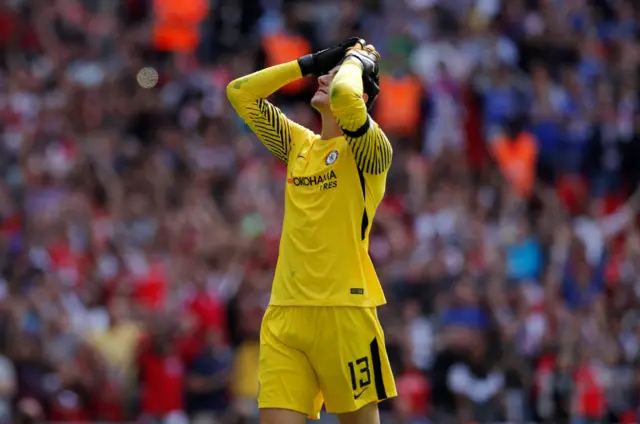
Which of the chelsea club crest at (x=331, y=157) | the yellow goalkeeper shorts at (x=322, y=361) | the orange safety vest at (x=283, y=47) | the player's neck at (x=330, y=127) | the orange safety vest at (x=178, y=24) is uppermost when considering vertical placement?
the orange safety vest at (x=178, y=24)

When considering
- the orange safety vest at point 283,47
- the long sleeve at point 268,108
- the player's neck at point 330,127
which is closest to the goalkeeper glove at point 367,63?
the player's neck at point 330,127

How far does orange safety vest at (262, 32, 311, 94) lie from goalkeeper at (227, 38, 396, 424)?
886cm

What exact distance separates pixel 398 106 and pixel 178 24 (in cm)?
297

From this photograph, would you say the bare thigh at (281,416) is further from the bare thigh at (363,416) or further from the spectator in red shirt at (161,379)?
the spectator in red shirt at (161,379)

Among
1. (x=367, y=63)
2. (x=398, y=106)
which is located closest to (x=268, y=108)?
(x=367, y=63)

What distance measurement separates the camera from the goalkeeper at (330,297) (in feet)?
23.8

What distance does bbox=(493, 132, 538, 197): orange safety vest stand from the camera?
623 inches

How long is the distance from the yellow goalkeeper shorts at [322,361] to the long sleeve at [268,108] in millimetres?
1054

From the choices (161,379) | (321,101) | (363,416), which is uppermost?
(321,101)

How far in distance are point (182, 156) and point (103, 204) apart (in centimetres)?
112

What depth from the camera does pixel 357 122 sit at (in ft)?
23.0

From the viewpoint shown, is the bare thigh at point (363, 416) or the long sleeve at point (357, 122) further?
the bare thigh at point (363, 416)

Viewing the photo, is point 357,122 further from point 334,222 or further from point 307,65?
point 307,65

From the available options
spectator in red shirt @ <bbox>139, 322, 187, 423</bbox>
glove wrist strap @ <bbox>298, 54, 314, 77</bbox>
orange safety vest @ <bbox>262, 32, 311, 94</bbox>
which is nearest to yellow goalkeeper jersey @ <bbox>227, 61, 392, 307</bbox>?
glove wrist strap @ <bbox>298, 54, 314, 77</bbox>
